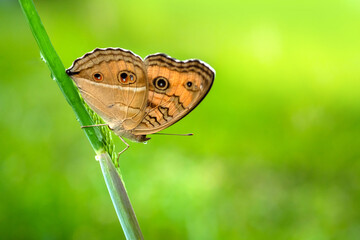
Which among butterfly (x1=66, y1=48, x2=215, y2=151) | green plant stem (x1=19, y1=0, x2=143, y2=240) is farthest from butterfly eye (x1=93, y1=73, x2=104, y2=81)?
green plant stem (x1=19, y1=0, x2=143, y2=240)

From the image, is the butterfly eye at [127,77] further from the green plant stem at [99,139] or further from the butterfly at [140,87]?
the green plant stem at [99,139]

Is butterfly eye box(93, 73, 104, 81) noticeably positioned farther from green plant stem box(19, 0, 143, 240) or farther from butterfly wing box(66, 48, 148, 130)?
green plant stem box(19, 0, 143, 240)

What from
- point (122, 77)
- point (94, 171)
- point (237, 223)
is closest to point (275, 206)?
point (237, 223)

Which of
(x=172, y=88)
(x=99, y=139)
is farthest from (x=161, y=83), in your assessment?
(x=99, y=139)

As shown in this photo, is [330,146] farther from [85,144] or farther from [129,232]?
[129,232]

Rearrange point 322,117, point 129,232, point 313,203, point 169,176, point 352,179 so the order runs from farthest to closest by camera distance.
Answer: point 322,117 → point 352,179 → point 313,203 → point 169,176 → point 129,232

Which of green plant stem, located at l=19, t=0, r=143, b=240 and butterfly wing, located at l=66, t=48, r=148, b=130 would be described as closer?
green plant stem, located at l=19, t=0, r=143, b=240

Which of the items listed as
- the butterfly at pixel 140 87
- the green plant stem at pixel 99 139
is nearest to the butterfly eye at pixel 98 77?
the butterfly at pixel 140 87

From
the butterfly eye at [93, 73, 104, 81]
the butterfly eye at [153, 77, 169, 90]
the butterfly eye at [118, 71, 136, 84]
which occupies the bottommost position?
the butterfly eye at [153, 77, 169, 90]
